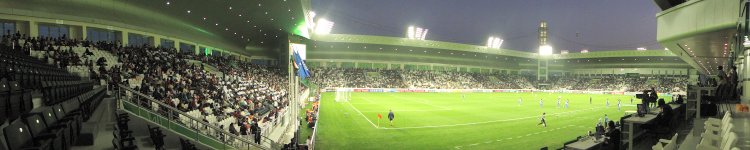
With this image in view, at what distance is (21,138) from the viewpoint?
4719 mm

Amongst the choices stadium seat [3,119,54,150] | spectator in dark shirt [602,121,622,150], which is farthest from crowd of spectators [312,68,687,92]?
stadium seat [3,119,54,150]

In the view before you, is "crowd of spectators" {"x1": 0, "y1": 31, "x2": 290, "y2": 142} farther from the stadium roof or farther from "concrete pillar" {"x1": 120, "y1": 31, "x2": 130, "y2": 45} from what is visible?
"concrete pillar" {"x1": 120, "y1": 31, "x2": 130, "y2": 45}

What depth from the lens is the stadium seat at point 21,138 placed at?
4367mm

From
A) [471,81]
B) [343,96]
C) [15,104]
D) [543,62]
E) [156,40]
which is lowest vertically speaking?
[343,96]

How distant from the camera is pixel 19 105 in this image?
23.0 ft

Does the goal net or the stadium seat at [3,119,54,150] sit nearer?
the stadium seat at [3,119,54,150]

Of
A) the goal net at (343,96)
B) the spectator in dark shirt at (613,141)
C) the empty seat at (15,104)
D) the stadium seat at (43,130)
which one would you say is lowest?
the goal net at (343,96)

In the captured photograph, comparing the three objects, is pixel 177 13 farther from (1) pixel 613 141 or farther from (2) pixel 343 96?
(1) pixel 613 141

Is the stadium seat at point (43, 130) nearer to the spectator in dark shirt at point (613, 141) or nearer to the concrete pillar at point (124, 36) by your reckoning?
the spectator in dark shirt at point (613, 141)

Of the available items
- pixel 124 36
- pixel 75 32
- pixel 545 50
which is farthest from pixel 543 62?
pixel 75 32

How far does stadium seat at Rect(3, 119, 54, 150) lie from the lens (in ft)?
14.3

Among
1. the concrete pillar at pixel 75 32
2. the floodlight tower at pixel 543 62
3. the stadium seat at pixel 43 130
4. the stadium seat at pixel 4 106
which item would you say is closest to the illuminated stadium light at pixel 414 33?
the floodlight tower at pixel 543 62

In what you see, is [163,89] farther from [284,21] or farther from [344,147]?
[284,21]

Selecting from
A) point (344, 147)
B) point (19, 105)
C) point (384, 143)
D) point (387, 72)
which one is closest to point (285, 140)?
point (344, 147)
